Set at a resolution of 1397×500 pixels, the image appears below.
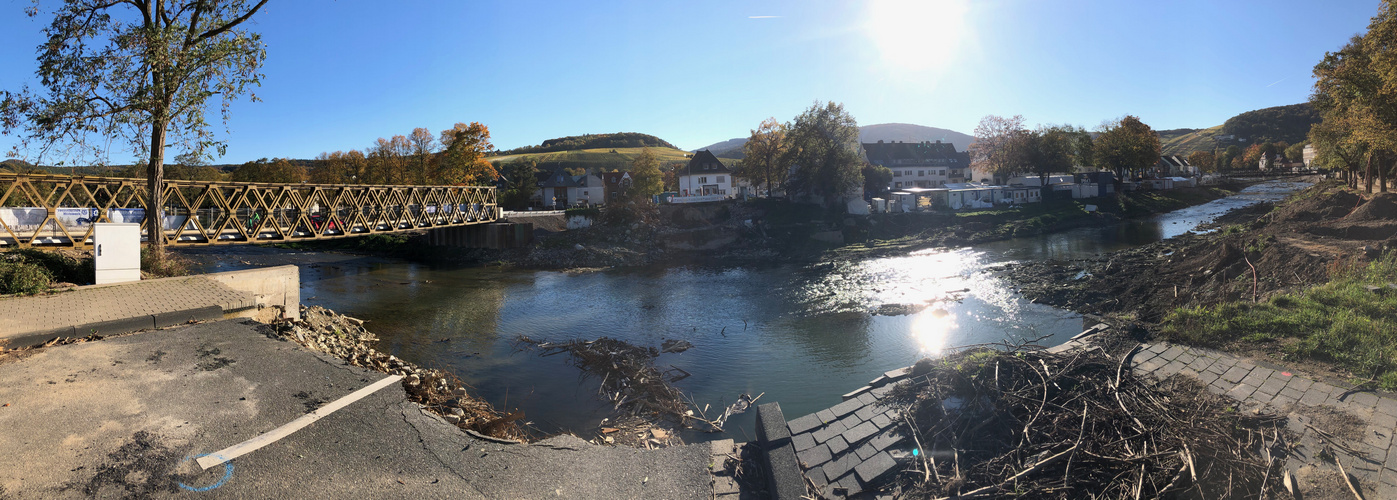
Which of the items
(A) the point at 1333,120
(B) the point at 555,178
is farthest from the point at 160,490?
(B) the point at 555,178

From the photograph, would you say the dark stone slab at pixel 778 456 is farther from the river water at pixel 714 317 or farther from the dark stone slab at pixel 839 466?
the river water at pixel 714 317

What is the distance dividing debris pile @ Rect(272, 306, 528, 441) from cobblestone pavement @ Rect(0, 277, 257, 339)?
1.76 metres

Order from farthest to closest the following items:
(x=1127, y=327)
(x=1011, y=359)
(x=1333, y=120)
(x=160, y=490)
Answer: (x=1333, y=120)
(x=1127, y=327)
(x=1011, y=359)
(x=160, y=490)

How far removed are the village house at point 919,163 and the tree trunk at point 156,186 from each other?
8380cm

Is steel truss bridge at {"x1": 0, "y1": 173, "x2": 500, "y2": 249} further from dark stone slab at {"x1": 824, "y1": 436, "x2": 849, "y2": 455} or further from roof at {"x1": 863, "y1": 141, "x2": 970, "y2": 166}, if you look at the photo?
roof at {"x1": 863, "y1": 141, "x2": 970, "y2": 166}

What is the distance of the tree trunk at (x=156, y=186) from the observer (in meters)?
17.4

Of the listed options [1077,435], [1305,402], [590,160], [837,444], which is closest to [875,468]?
[837,444]

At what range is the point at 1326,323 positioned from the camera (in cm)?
1080

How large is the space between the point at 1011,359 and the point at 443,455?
859cm

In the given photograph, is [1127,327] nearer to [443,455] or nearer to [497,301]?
[443,455]

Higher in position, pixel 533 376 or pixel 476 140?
pixel 476 140

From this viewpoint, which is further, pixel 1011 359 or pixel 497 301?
pixel 497 301

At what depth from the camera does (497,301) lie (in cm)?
2878

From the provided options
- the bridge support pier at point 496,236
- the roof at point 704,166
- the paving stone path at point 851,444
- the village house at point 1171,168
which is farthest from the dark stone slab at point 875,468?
the village house at point 1171,168
